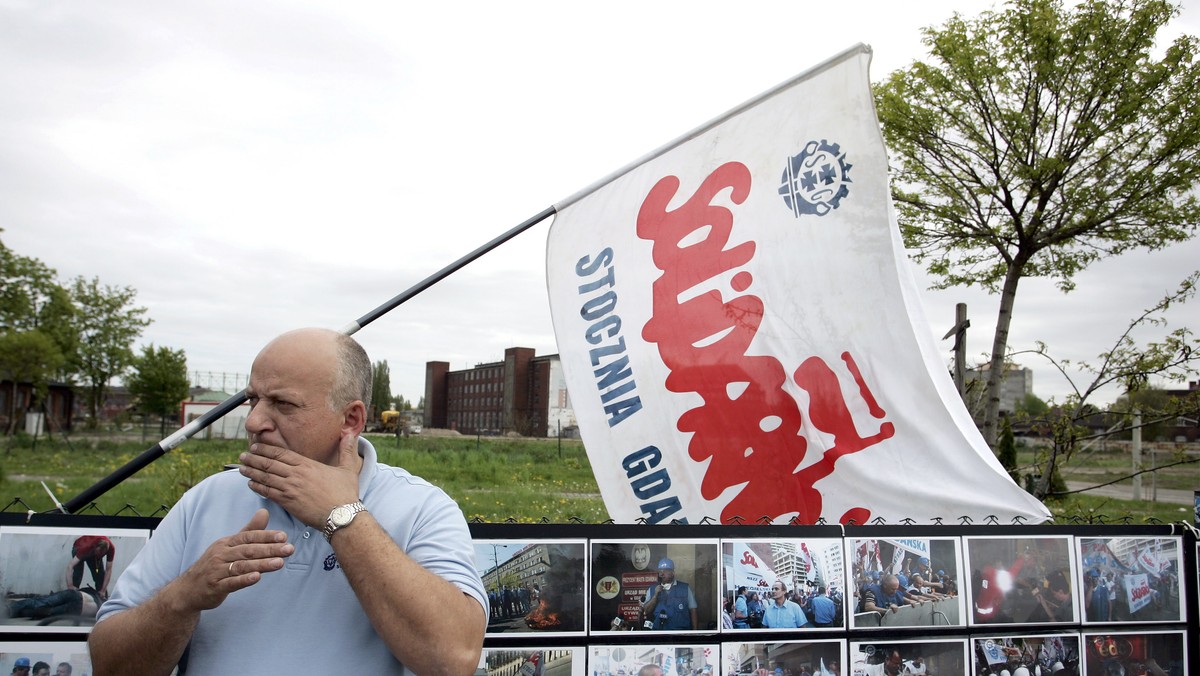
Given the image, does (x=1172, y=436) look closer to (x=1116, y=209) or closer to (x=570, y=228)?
(x=1116, y=209)

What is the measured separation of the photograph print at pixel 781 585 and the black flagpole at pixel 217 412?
1.50 m

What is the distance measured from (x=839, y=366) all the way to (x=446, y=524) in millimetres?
1953

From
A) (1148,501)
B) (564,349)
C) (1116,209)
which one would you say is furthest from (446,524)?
(1148,501)

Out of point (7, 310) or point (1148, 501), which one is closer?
point (1148, 501)

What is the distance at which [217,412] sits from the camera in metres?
2.61

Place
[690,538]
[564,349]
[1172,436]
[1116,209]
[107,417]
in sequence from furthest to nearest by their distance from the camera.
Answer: [107,417]
[1172,436]
[1116,209]
[564,349]
[690,538]

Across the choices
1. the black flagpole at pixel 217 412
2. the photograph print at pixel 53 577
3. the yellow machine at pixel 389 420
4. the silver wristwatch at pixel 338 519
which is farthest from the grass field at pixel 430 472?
the silver wristwatch at pixel 338 519

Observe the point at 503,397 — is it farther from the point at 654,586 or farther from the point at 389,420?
the point at 654,586

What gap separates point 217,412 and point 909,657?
245cm

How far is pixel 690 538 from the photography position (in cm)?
246

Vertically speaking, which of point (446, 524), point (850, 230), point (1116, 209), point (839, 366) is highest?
point (1116, 209)

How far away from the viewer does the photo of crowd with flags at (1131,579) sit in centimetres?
277

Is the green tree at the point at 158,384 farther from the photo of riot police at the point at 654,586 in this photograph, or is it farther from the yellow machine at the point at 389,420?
the photo of riot police at the point at 654,586

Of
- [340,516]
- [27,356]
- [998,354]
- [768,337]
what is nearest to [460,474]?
[998,354]
